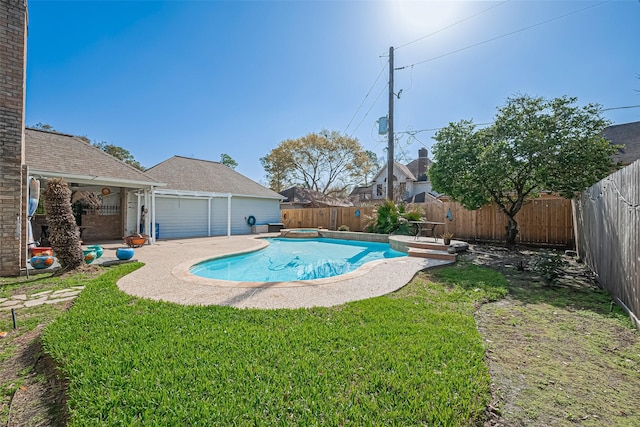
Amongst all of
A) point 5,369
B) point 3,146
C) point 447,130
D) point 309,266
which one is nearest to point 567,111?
point 447,130

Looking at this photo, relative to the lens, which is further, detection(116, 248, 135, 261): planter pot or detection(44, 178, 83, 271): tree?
detection(116, 248, 135, 261): planter pot

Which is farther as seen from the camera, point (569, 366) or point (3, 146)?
point (3, 146)

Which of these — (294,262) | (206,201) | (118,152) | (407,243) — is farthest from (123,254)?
(118,152)

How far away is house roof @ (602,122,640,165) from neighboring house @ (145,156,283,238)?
22375 millimetres

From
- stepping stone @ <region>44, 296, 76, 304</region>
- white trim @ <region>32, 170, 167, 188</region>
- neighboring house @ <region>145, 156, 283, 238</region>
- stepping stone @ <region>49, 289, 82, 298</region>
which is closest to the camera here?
stepping stone @ <region>44, 296, 76, 304</region>

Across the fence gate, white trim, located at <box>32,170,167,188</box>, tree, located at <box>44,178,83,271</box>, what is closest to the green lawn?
tree, located at <box>44,178,83,271</box>

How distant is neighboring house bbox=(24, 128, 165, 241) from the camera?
33.6ft

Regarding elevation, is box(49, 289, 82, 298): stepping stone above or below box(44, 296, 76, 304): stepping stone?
above

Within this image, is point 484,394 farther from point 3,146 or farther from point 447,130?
point 447,130

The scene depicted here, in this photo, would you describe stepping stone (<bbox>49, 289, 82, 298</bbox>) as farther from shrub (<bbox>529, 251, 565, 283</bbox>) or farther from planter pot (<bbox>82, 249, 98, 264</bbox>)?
shrub (<bbox>529, 251, 565, 283</bbox>)

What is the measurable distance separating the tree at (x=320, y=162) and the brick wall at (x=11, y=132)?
24718 mm

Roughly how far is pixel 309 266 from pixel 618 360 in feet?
23.3

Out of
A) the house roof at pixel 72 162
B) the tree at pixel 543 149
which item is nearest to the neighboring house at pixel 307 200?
the house roof at pixel 72 162

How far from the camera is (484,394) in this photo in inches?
82.3
